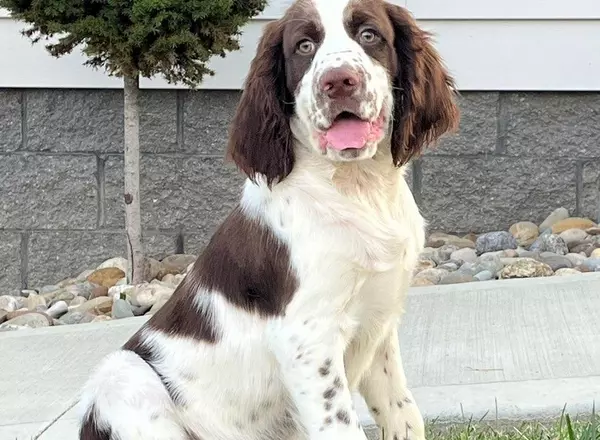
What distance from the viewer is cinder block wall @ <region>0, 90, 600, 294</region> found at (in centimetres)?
701

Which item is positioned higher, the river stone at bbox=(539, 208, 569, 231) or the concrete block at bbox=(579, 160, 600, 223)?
the concrete block at bbox=(579, 160, 600, 223)

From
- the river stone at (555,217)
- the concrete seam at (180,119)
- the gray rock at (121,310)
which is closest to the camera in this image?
the gray rock at (121,310)

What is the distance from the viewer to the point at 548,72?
697 centimetres

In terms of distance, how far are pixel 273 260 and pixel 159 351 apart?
548 millimetres

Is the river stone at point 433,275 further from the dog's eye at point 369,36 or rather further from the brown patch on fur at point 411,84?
the dog's eye at point 369,36

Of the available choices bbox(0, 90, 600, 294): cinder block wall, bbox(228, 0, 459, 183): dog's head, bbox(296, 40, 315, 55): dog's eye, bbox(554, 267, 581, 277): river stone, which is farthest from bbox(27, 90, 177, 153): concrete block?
bbox(296, 40, 315, 55): dog's eye

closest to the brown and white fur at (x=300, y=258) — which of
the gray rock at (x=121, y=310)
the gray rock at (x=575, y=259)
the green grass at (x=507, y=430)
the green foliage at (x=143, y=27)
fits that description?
the green grass at (x=507, y=430)

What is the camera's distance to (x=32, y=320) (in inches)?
240

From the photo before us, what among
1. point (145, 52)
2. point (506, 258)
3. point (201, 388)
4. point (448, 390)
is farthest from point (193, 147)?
point (201, 388)

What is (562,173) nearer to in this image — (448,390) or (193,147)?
(193,147)

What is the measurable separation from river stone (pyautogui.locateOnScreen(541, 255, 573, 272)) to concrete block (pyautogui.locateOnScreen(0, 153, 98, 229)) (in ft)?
10.0

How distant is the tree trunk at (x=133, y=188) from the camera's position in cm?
639

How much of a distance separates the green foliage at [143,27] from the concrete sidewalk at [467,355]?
1.53 m

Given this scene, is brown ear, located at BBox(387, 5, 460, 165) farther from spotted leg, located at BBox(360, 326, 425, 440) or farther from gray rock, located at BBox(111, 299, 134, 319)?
gray rock, located at BBox(111, 299, 134, 319)
